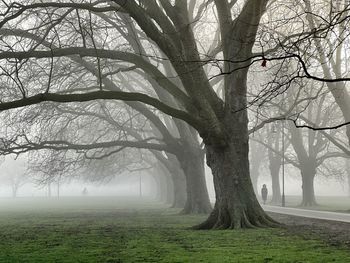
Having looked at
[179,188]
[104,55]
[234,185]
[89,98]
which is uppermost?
[104,55]

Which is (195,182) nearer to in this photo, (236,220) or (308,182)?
(236,220)

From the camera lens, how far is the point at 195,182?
27594 millimetres

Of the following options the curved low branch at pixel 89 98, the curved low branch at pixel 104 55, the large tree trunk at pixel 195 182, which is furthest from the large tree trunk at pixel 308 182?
the curved low branch at pixel 89 98

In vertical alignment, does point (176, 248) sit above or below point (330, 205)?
above

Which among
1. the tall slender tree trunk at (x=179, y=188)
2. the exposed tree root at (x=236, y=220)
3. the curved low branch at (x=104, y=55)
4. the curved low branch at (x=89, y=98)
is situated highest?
the curved low branch at (x=104, y=55)

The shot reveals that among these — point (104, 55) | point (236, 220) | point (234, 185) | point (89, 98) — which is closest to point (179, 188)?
point (234, 185)

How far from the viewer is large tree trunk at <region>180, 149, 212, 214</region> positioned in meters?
27.5

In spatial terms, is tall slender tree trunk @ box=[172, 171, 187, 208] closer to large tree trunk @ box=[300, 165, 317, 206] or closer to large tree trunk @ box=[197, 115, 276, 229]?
large tree trunk @ box=[300, 165, 317, 206]

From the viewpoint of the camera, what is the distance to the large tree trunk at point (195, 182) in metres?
27.5

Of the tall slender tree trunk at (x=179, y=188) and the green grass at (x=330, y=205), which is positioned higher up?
the tall slender tree trunk at (x=179, y=188)

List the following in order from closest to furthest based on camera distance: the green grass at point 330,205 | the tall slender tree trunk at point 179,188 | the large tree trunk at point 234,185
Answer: the large tree trunk at point 234,185
the green grass at point 330,205
the tall slender tree trunk at point 179,188

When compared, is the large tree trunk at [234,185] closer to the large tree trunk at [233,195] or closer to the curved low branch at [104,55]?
the large tree trunk at [233,195]

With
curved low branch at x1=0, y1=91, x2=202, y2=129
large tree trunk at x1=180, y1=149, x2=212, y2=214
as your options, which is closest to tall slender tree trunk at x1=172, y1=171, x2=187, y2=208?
large tree trunk at x1=180, y1=149, x2=212, y2=214

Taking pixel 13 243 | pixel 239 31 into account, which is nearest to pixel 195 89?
pixel 239 31
